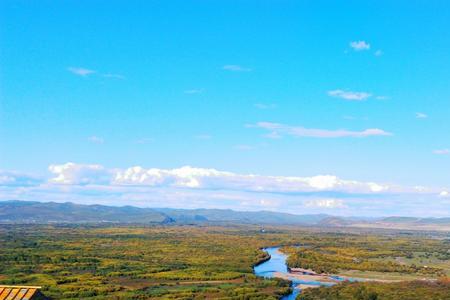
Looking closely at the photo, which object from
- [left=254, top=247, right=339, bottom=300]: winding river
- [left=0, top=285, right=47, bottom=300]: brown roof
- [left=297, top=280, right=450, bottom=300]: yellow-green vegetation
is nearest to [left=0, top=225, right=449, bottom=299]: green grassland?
[left=254, top=247, right=339, bottom=300]: winding river

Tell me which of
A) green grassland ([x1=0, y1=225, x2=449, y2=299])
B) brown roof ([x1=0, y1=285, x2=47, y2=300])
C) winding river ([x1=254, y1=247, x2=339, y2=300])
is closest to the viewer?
brown roof ([x1=0, y1=285, x2=47, y2=300])

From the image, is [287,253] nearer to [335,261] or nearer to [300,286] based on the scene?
[335,261]

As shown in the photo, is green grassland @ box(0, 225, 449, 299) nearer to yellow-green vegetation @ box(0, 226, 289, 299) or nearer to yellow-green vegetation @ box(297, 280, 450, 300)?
yellow-green vegetation @ box(0, 226, 289, 299)

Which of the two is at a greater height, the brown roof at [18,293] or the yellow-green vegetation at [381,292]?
the brown roof at [18,293]

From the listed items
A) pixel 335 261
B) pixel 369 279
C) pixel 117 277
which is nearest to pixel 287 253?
pixel 335 261

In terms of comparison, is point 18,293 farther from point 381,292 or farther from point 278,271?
point 278,271

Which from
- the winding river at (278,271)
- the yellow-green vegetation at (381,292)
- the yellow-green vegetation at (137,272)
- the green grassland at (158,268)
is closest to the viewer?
the yellow-green vegetation at (381,292)

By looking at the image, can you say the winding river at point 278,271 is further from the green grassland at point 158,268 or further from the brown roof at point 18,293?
the brown roof at point 18,293

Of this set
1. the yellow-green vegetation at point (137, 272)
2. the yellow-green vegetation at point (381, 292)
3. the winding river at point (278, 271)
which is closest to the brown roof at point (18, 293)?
the yellow-green vegetation at point (137, 272)
